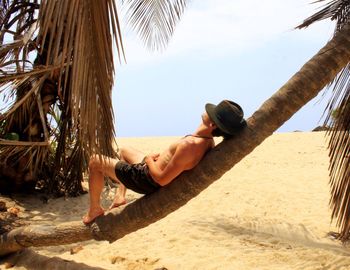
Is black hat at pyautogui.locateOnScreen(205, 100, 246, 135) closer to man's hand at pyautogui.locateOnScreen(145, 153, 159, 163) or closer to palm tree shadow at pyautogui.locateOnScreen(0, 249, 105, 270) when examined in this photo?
man's hand at pyautogui.locateOnScreen(145, 153, 159, 163)

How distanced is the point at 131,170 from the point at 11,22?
429 cm

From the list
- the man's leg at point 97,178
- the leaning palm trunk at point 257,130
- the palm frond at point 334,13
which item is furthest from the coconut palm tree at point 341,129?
the man's leg at point 97,178

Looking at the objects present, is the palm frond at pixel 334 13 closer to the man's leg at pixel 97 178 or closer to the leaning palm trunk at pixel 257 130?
the leaning palm trunk at pixel 257 130

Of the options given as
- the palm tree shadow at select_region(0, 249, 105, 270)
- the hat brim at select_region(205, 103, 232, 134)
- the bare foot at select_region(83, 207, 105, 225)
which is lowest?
the palm tree shadow at select_region(0, 249, 105, 270)

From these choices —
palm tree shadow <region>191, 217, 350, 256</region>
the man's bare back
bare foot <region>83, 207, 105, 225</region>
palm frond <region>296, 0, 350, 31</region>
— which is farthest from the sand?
palm frond <region>296, 0, 350, 31</region>

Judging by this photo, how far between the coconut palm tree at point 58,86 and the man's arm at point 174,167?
471 mm

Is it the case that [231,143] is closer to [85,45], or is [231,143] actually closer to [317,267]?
[85,45]

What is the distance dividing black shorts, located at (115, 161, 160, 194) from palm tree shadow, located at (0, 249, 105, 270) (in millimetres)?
1395

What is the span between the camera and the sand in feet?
17.0

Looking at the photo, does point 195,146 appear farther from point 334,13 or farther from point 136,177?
point 334,13

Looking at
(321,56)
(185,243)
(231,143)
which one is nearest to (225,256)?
(185,243)

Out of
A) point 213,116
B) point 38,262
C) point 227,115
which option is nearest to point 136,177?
point 213,116

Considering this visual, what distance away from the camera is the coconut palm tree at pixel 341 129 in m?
4.93

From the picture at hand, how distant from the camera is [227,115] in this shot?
11.9ft
